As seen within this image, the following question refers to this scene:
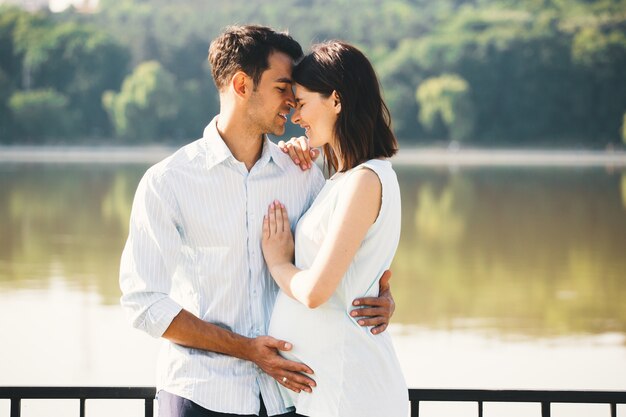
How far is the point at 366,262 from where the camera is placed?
1.97m

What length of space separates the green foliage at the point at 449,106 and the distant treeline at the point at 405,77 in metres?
0.08

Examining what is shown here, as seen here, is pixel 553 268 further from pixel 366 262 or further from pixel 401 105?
pixel 401 105

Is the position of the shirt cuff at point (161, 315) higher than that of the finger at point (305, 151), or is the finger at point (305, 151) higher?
the finger at point (305, 151)

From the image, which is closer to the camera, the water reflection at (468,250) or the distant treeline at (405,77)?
the water reflection at (468,250)

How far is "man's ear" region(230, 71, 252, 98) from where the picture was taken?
2.09 m

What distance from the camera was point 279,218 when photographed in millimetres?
2078

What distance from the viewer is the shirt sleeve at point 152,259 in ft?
6.47

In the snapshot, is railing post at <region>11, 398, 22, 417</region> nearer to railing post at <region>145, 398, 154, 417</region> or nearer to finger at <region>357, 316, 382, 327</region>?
railing post at <region>145, 398, 154, 417</region>

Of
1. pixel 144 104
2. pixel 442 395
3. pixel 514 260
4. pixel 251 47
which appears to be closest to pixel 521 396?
pixel 442 395

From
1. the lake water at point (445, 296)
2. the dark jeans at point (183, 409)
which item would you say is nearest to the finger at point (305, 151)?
the dark jeans at point (183, 409)

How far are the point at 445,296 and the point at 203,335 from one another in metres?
11.3

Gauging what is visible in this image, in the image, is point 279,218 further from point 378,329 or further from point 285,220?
point 378,329

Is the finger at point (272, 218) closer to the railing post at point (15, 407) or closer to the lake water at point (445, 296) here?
the railing post at point (15, 407)

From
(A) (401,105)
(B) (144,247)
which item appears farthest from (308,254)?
(A) (401,105)
